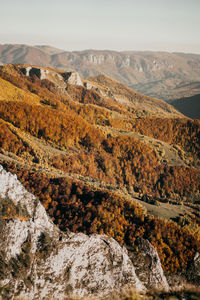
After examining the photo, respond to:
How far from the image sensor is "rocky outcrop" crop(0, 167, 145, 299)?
16438 millimetres

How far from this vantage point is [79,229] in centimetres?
3666

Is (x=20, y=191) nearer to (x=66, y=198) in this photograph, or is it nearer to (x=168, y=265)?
(x=66, y=198)

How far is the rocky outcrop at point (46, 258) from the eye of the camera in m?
16.4

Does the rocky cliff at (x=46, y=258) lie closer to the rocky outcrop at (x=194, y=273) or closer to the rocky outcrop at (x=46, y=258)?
the rocky outcrop at (x=46, y=258)

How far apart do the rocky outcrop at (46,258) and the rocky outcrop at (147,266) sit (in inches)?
107

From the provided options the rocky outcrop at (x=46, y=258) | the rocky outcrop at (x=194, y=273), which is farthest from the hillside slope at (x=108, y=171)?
the rocky outcrop at (x=46, y=258)

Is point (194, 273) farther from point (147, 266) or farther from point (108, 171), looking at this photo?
point (108, 171)

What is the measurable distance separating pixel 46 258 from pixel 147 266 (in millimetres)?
14482

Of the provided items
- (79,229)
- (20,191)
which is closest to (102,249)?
(20,191)

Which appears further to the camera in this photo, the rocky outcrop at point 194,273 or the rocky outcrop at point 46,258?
the rocky outcrop at point 194,273

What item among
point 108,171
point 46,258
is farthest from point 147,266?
point 108,171

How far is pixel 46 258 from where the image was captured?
714 inches

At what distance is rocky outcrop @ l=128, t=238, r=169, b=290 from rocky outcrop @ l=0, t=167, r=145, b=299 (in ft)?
8.90

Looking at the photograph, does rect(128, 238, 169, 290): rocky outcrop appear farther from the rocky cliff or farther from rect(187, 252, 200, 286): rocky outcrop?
rect(187, 252, 200, 286): rocky outcrop
